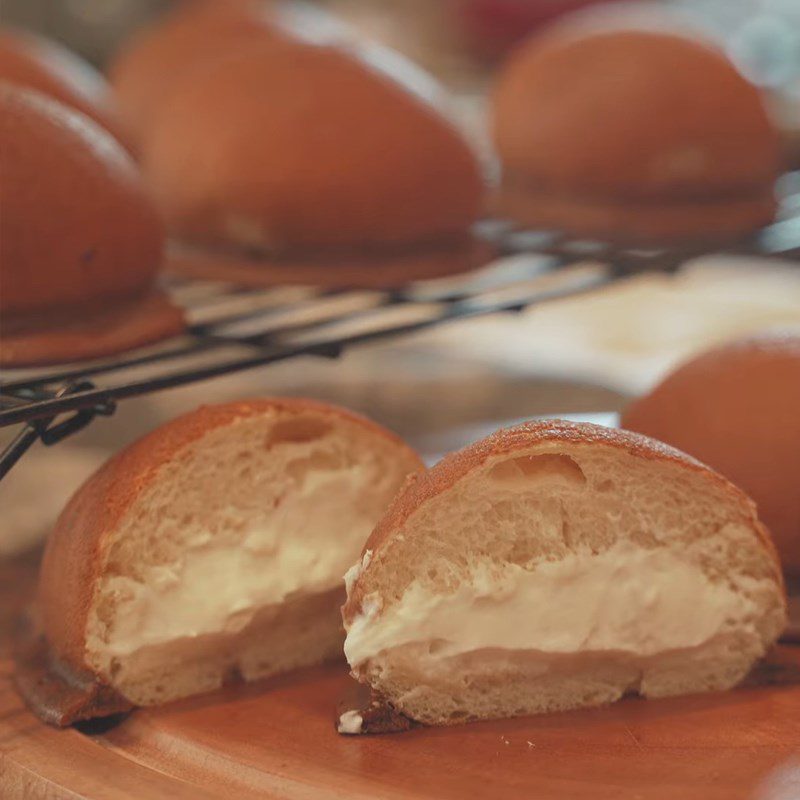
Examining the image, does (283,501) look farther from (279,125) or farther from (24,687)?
(279,125)

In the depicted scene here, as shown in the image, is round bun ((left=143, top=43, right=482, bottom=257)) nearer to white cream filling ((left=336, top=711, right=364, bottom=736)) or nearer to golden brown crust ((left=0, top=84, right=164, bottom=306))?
golden brown crust ((left=0, top=84, right=164, bottom=306))

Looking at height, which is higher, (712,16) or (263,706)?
(712,16)

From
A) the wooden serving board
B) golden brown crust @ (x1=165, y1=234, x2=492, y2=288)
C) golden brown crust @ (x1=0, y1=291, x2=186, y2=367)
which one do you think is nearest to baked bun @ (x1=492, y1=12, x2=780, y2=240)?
golden brown crust @ (x1=165, y1=234, x2=492, y2=288)

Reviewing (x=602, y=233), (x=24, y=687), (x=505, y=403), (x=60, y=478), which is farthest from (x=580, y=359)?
(x=24, y=687)

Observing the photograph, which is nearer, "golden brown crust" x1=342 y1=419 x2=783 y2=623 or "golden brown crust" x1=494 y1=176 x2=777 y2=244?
"golden brown crust" x1=342 y1=419 x2=783 y2=623

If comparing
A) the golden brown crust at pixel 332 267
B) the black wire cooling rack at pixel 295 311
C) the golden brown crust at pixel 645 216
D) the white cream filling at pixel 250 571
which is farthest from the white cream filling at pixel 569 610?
the golden brown crust at pixel 645 216

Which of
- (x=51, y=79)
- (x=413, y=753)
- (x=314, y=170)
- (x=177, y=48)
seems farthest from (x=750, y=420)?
(x=177, y=48)
